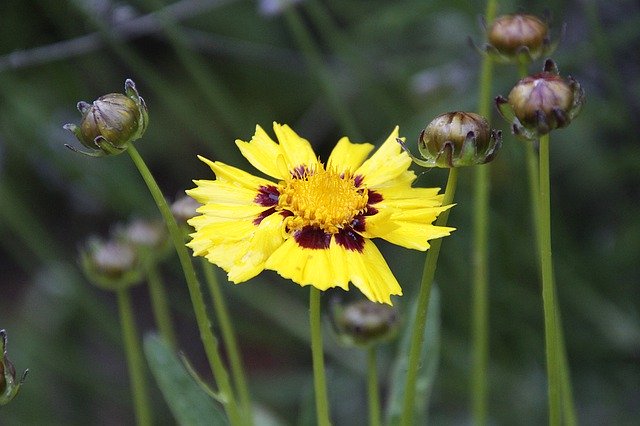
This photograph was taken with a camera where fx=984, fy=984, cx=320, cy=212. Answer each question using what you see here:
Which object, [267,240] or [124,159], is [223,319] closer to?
[267,240]

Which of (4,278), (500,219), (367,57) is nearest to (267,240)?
(500,219)

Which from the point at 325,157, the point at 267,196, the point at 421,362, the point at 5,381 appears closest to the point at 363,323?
the point at 421,362

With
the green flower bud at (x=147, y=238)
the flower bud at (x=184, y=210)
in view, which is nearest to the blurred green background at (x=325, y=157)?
the green flower bud at (x=147, y=238)

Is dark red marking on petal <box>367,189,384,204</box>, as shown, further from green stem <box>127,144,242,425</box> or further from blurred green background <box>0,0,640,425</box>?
blurred green background <box>0,0,640,425</box>

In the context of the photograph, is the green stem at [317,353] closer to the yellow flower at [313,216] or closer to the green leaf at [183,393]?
the yellow flower at [313,216]

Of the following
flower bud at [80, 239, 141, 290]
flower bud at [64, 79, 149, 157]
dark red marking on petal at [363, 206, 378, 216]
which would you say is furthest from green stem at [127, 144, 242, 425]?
flower bud at [80, 239, 141, 290]
